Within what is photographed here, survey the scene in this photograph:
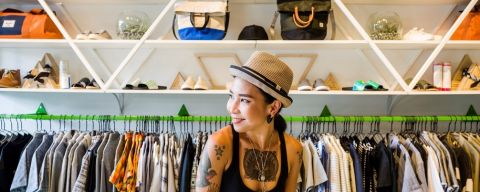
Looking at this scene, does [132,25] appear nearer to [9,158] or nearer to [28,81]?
[28,81]

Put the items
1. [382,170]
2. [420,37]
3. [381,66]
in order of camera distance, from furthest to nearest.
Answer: [381,66] → [420,37] → [382,170]

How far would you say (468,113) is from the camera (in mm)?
2676

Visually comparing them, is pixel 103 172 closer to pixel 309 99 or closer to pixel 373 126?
pixel 309 99

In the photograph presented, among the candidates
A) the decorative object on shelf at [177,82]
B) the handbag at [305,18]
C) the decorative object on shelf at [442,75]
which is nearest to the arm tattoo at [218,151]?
the handbag at [305,18]

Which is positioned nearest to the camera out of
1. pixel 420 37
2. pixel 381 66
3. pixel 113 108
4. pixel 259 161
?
pixel 259 161

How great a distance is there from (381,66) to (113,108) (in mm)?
1975

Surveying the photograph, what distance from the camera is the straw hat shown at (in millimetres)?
1235

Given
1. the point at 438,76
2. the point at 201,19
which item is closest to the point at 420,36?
the point at 438,76

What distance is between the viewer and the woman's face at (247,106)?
4.15 feet

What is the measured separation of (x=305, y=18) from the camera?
2271mm

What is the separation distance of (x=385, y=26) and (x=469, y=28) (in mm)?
514

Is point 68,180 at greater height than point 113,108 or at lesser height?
lesser

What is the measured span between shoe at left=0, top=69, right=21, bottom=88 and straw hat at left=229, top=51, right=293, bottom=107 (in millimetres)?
1923

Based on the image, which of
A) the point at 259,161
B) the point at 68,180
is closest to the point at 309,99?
the point at 259,161
